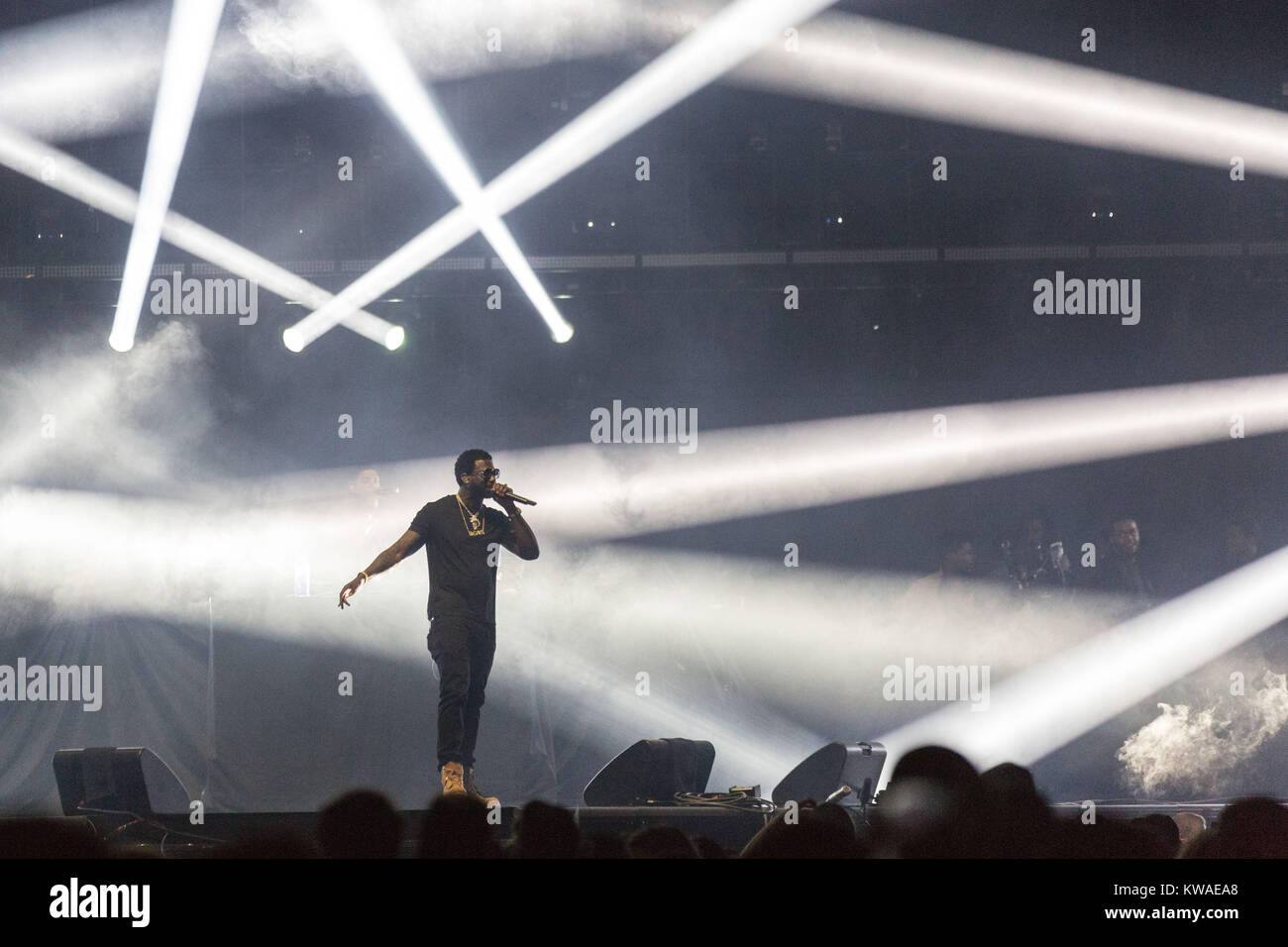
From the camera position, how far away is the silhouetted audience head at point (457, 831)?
1.89 metres

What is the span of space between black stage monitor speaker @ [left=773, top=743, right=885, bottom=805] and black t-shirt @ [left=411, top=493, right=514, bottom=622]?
1459mm

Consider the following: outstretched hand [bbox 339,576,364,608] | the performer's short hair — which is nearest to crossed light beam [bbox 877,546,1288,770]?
the performer's short hair

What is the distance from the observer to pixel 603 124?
292 inches

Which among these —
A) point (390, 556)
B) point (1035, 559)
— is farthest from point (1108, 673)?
point (390, 556)

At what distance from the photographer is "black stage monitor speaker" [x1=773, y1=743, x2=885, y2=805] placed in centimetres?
460

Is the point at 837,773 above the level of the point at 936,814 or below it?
below

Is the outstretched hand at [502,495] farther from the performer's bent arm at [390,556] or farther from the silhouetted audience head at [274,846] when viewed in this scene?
the silhouetted audience head at [274,846]

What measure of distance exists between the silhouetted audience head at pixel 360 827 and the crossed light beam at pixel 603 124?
5.99 meters

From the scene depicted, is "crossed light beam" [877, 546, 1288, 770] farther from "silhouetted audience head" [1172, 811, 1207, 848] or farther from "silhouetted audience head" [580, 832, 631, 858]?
"silhouetted audience head" [580, 832, 631, 858]

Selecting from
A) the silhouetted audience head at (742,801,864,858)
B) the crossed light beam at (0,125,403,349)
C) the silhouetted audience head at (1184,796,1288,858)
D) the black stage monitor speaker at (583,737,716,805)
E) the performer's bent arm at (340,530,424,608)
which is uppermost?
the crossed light beam at (0,125,403,349)

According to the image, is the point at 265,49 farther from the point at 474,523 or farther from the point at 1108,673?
the point at 1108,673

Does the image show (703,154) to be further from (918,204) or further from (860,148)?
(918,204)

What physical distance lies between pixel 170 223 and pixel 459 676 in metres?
4.43

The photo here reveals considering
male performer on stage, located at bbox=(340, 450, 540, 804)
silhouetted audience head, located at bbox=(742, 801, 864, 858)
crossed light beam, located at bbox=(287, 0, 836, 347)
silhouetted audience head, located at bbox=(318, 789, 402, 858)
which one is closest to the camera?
silhouetted audience head, located at bbox=(742, 801, 864, 858)
